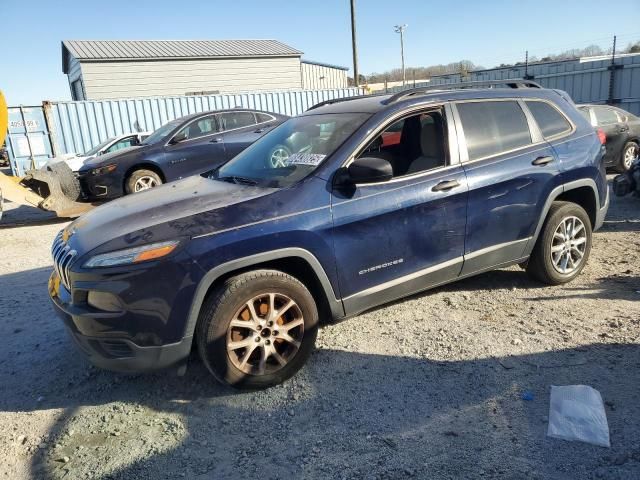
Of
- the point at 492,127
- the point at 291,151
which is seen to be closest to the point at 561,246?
the point at 492,127

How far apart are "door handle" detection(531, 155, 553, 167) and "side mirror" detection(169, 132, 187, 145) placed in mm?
6877

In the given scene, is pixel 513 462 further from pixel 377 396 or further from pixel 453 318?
pixel 453 318

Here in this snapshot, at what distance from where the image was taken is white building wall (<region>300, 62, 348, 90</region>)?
30.7 metres

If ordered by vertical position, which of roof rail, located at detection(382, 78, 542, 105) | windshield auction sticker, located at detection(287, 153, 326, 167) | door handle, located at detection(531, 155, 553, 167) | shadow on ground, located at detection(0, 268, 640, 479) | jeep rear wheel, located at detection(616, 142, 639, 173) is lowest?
shadow on ground, located at detection(0, 268, 640, 479)

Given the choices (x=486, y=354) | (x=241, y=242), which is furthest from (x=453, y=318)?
(x=241, y=242)

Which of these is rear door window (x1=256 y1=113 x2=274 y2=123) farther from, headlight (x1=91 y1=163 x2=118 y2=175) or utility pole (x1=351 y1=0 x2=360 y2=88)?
utility pole (x1=351 y1=0 x2=360 y2=88)

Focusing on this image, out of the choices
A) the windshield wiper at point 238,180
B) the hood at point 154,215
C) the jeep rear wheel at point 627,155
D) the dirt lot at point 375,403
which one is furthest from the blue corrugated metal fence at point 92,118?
the hood at point 154,215

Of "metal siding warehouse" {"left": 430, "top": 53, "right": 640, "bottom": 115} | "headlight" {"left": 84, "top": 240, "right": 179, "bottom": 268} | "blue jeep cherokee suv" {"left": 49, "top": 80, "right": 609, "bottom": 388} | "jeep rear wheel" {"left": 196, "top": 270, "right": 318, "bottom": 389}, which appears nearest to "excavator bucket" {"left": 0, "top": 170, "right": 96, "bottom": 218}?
"blue jeep cherokee suv" {"left": 49, "top": 80, "right": 609, "bottom": 388}

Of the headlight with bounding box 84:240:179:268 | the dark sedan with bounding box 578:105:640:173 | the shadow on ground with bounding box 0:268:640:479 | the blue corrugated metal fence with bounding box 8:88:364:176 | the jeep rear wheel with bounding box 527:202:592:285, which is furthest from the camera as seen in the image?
the blue corrugated metal fence with bounding box 8:88:364:176

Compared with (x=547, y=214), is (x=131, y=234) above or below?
above

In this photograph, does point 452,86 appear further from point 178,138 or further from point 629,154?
point 629,154

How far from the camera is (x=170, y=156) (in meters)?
9.05

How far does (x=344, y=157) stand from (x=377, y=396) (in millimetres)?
1596

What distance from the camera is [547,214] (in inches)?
170
